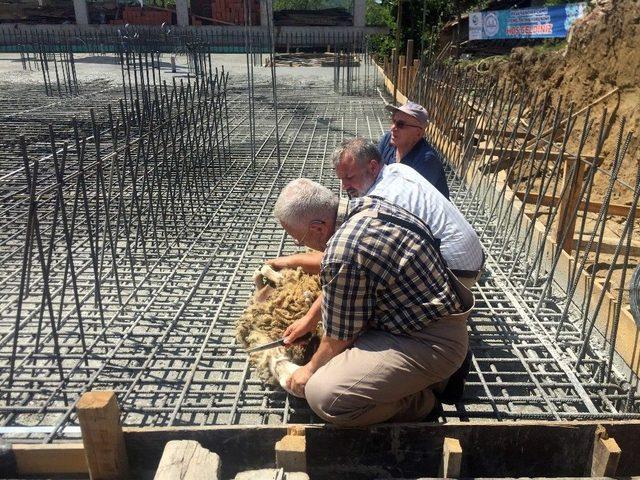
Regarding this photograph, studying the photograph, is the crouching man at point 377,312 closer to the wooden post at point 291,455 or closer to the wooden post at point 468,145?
the wooden post at point 291,455

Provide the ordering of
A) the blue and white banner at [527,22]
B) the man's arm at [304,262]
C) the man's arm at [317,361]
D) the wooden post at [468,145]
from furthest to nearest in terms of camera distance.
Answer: the blue and white banner at [527,22], the wooden post at [468,145], the man's arm at [304,262], the man's arm at [317,361]

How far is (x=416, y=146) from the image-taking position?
3.72 metres

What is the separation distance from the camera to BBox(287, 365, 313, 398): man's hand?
231 centimetres

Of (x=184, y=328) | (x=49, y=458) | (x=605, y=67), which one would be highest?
(x=605, y=67)

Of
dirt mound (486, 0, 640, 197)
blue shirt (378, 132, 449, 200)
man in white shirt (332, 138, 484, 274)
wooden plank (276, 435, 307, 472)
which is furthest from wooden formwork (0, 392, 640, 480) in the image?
dirt mound (486, 0, 640, 197)

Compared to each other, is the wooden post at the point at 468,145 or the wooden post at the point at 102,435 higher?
the wooden post at the point at 468,145

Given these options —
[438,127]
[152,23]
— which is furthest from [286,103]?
[152,23]

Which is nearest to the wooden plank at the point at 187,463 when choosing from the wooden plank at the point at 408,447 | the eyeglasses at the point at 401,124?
the wooden plank at the point at 408,447

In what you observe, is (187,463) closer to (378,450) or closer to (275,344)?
(378,450)

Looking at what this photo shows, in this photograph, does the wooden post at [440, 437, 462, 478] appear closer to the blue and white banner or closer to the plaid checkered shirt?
the plaid checkered shirt

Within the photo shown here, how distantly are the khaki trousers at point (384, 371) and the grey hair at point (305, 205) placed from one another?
1.77 ft

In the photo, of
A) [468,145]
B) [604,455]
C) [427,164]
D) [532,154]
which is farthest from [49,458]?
[468,145]

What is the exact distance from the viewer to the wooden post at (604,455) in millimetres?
1848

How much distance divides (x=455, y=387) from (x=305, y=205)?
111 centimetres
